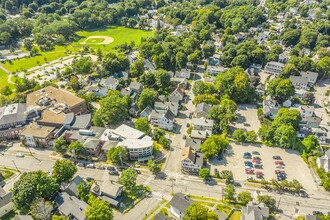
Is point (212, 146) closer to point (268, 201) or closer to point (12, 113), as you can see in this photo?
point (268, 201)

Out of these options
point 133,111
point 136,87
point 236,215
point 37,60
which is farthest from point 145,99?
point 37,60

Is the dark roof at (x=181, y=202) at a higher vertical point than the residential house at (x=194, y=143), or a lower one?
lower

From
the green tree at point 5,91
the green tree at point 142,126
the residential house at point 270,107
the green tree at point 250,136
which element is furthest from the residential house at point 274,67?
the green tree at point 5,91

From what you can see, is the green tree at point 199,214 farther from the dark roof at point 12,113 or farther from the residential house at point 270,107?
the dark roof at point 12,113

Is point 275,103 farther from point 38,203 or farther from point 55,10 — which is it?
point 55,10

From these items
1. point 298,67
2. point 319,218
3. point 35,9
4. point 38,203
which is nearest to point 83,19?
point 35,9

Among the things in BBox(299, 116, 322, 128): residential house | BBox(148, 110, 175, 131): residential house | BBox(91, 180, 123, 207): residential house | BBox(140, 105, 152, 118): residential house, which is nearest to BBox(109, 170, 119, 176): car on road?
BBox(91, 180, 123, 207): residential house
